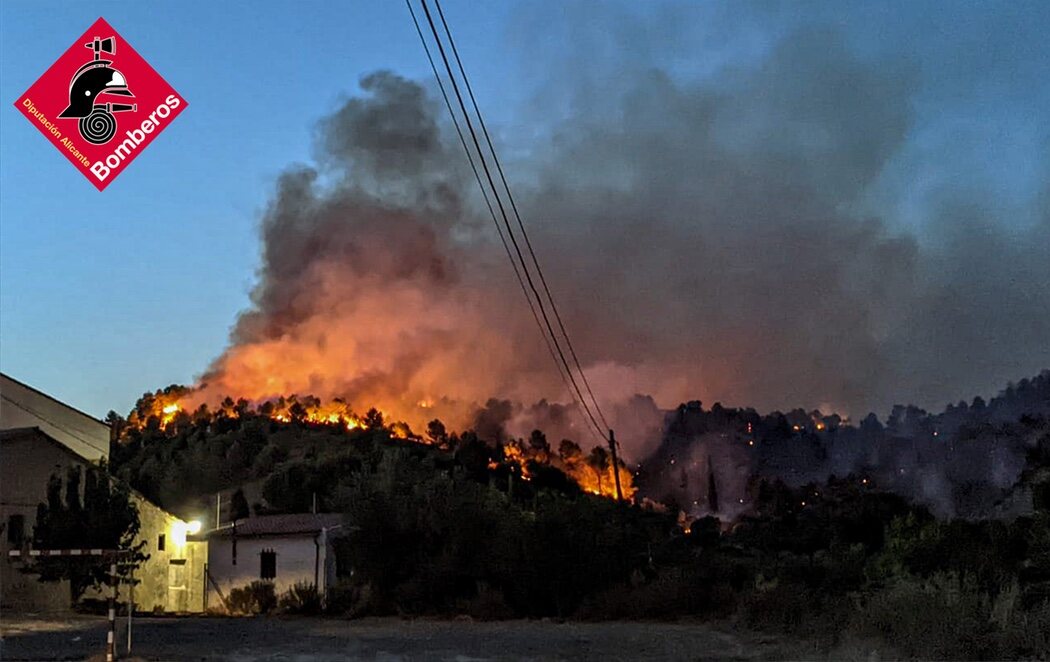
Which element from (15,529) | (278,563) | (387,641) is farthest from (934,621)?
(15,529)

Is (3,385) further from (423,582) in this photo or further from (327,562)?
(423,582)

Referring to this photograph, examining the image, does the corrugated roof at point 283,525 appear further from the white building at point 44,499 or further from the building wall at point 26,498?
the building wall at point 26,498

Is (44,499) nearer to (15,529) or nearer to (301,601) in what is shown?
(15,529)

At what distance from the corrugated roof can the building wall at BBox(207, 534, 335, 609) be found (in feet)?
0.70

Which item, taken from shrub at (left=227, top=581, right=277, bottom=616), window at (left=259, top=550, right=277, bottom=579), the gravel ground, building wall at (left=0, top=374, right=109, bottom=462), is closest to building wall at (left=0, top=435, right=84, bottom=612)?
building wall at (left=0, top=374, right=109, bottom=462)

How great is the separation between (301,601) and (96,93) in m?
21.4

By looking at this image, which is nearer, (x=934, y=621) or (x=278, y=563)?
(x=934, y=621)

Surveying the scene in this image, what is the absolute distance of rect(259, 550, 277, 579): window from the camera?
125 ft

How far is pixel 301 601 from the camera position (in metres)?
34.1

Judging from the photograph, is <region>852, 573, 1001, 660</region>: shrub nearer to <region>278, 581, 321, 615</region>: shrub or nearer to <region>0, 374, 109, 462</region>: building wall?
<region>278, 581, 321, 615</region>: shrub

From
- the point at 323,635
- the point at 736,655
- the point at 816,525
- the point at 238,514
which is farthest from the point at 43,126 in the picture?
the point at 816,525

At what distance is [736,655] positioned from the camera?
19344 mm

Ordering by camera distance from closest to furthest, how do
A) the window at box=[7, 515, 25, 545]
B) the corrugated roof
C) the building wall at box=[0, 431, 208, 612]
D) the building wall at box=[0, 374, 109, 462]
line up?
1. the building wall at box=[0, 431, 208, 612]
2. the window at box=[7, 515, 25, 545]
3. the corrugated roof
4. the building wall at box=[0, 374, 109, 462]

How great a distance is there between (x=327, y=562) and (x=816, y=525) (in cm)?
A: 2517
